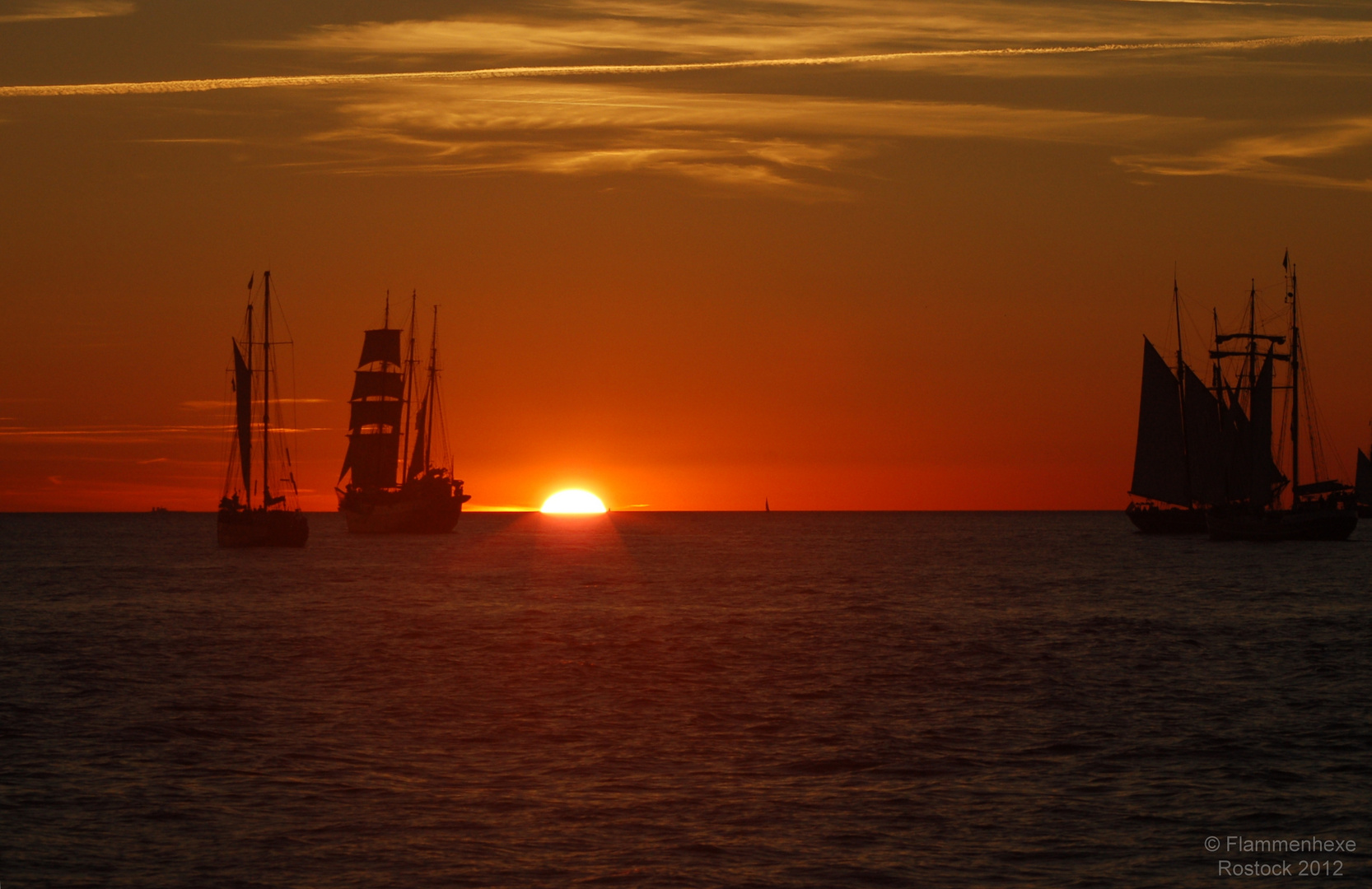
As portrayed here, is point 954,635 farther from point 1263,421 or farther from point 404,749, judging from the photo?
point 1263,421

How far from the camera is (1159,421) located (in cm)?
15062

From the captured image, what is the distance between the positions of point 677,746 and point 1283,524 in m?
128

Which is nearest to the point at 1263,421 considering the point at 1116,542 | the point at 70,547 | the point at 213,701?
the point at 1116,542

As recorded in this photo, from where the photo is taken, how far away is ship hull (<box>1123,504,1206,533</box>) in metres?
167

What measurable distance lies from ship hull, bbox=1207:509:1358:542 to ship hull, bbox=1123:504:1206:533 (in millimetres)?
15986

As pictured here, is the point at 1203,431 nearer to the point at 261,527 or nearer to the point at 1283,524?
the point at 1283,524

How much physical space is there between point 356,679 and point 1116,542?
561ft

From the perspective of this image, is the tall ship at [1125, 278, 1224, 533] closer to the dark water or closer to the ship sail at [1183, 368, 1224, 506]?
the ship sail at [1183, 368, 1224, 506]

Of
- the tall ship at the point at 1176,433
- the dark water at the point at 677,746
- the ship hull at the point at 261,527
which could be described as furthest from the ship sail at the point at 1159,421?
the ship hull at the point at 261,527

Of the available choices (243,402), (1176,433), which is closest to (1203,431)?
(1176,433)

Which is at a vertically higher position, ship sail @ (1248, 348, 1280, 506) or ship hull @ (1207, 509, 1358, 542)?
ship sail @ (1248, 348, 1280, 506)

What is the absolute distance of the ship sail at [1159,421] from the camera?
150 meters

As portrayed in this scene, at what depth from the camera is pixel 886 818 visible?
24406 mm

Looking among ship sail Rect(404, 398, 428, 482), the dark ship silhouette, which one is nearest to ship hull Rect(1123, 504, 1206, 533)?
the dark ship silhouette
